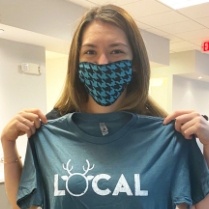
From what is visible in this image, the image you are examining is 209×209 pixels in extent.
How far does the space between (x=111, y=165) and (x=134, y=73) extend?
14.7 inches

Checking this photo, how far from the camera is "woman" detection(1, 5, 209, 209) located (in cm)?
113

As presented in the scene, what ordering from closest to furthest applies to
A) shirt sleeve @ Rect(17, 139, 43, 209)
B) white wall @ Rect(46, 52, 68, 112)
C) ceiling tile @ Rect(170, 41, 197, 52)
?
shirt sleeve @ Rect(17, 139, 43, 209), white wall @ Rect(46, 52, 68, 112), ceiling tile @ Rect(170, 41, 197, 52)

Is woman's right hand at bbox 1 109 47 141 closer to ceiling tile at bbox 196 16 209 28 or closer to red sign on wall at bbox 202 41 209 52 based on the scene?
ceiling tile at bbox 196 16 209 28

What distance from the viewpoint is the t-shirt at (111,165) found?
1108mm

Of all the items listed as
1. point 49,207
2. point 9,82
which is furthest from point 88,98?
point 9,82

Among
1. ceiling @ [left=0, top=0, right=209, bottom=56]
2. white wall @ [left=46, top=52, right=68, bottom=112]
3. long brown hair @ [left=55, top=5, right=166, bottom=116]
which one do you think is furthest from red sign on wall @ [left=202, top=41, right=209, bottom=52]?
long brown hair @ [left=55, top=5, right=166, bottom=116]

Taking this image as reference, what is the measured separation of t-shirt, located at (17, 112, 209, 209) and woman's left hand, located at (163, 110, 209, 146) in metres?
0.04

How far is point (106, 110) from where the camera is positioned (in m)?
1.32

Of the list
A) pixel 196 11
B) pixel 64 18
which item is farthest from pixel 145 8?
pixel 64 18

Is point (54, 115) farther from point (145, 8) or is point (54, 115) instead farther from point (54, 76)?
point (54, 76)

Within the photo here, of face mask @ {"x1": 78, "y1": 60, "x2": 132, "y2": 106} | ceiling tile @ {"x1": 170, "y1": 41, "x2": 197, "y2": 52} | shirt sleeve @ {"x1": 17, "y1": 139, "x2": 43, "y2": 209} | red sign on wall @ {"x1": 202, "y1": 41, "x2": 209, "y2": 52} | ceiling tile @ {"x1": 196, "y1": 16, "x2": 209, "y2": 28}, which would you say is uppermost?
ceiling tile @ {"x1": 196, "y1": 16, "x2": 209, "y2": 28}

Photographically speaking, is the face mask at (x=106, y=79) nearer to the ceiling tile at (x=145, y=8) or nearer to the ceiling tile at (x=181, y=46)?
the ceiling tile at (x=145, y=8)

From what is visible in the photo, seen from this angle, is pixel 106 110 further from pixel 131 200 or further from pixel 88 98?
pixel 131 200

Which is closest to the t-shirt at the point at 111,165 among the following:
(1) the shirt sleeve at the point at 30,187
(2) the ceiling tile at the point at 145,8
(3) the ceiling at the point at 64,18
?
(1) the shirt sleeve at the point at 30,187
